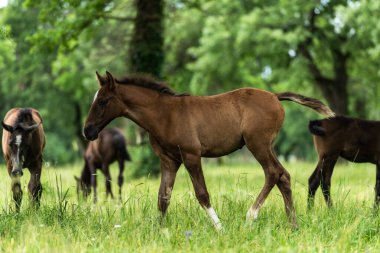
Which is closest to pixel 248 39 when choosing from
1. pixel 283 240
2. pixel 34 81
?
pixel 34 81

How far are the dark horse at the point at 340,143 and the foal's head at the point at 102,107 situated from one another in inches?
153

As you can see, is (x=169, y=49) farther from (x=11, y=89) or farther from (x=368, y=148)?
(x=368, y=148)

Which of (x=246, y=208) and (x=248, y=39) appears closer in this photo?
(x=246, y=208)

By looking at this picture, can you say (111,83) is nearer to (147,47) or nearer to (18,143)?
(18,143)

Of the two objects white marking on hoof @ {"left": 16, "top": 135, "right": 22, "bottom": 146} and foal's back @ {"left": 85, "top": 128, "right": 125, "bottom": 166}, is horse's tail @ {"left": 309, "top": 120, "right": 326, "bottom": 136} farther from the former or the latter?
foal's back @ {"left": 85, "top": 128, "right": 125, "bottom": 166}

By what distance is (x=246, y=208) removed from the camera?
27.1ft

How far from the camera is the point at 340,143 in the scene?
10.2m

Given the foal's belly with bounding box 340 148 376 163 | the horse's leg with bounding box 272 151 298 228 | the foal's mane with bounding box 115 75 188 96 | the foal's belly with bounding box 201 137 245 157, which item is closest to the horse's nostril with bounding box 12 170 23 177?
the foal's mane with bounding box 115 75 188 96

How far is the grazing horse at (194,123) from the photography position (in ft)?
25.2

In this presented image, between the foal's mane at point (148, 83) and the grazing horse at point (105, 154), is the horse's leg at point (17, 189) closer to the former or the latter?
the foal's mane at point (148, 83)

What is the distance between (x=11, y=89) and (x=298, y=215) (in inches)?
1213

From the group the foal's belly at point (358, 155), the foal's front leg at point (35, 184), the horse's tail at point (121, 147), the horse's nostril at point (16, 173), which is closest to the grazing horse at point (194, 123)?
the horse's nostril at point (16, 173)

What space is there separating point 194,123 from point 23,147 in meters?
A: 2.73

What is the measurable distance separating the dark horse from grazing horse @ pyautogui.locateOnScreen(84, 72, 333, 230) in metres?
2.11
